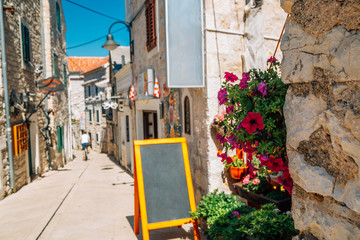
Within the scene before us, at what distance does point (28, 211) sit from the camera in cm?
598

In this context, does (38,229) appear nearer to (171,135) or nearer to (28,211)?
(28,211)

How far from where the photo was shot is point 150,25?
6.78m

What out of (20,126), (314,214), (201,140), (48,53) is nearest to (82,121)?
(48,53)

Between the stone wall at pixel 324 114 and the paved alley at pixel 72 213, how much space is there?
11.9ft

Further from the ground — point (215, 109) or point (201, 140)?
point (215, 109)

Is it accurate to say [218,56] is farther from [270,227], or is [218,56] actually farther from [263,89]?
[263,89]

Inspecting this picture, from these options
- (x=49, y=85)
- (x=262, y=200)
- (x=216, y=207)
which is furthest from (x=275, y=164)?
(x=49, y=85)

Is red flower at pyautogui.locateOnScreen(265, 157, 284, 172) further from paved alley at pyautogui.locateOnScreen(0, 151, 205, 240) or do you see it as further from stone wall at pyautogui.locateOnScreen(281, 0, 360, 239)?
paved alley at pyautogui.locateOnScreen(0, 151, 205, 240)

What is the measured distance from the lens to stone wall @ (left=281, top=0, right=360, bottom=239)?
3.62ft

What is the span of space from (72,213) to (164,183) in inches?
106

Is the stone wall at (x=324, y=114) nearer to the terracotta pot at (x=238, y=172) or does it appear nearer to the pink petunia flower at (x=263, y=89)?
the pink petunia flower at (x=263, y=89)

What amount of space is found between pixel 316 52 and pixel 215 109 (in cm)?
322

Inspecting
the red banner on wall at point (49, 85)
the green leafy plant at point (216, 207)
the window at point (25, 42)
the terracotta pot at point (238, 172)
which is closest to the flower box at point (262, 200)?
the green leafy plant at point (216, 207)

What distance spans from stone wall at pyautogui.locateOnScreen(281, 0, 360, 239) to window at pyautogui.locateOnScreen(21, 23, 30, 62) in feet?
30.2
